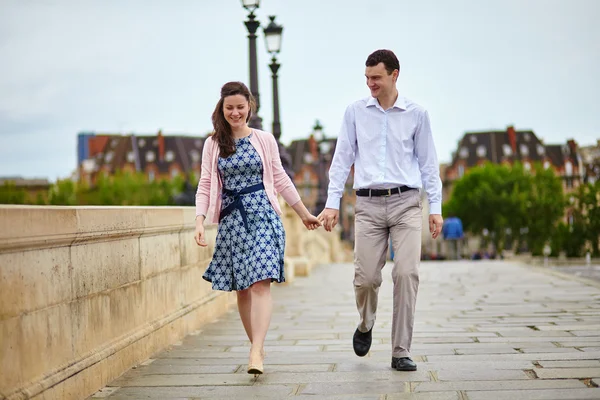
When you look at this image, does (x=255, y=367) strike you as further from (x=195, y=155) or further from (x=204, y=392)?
(x=195, y=155)

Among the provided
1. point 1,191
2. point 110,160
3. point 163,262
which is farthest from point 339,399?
point 110,160

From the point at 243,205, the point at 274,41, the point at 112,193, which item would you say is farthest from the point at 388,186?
the point at 112,193

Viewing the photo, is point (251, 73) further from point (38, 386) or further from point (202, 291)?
point (38, 386)

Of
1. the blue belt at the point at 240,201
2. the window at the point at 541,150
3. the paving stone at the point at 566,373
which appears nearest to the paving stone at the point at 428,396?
the paving stone at the point at 566,373

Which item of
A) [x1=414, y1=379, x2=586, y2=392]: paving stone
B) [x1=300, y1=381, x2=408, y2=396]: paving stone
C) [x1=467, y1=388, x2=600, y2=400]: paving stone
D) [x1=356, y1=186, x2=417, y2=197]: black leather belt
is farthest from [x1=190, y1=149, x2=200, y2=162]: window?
[x1=467, y1=388, x2=600, y2=400]: paving stone

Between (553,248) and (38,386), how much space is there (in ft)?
216

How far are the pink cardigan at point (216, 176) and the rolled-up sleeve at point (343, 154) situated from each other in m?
0.34

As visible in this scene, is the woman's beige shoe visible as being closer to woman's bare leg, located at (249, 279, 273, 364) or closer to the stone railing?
woman's bare leg, located at (249, 279, 273, 364)

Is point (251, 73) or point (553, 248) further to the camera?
point (553, 248)

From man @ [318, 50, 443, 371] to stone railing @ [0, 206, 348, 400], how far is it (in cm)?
148

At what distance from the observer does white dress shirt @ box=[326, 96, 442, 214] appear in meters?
5.87

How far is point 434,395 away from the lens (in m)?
4.87

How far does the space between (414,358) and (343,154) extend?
5.09ft

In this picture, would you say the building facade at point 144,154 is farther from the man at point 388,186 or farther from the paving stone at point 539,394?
the paving stone at point 539,394
